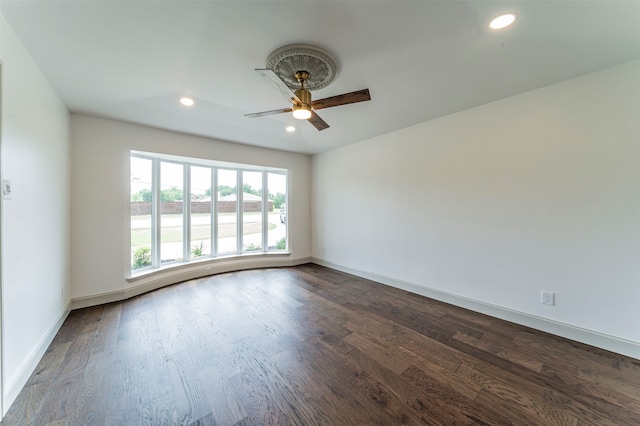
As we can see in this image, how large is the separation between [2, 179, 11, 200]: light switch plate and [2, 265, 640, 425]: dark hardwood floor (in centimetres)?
137

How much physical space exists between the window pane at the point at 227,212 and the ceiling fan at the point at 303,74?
9.46 ft

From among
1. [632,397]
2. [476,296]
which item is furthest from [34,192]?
[632,397]

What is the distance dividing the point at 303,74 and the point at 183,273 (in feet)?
12.3

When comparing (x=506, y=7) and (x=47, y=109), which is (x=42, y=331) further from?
(x=506, y=7)

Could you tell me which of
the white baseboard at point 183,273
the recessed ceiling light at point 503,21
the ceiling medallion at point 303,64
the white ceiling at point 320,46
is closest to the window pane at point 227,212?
the white baseboard at point 183,273

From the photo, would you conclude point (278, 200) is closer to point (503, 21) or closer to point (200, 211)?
point (200, 211)

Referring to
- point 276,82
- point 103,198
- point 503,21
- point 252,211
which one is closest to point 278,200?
point 252,211

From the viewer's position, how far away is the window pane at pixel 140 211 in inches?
142

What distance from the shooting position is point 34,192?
1.98 m

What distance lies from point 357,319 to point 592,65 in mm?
3284

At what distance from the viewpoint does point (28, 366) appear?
5.84ft

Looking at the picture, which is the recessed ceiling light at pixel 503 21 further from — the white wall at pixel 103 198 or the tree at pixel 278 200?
the tree at pixel 278 200

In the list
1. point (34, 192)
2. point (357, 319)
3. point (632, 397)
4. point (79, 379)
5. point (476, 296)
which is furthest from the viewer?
point (476, 296)

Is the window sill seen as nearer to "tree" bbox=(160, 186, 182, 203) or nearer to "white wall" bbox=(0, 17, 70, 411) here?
"white wall" bbox=(0, 17, 70, 411)
